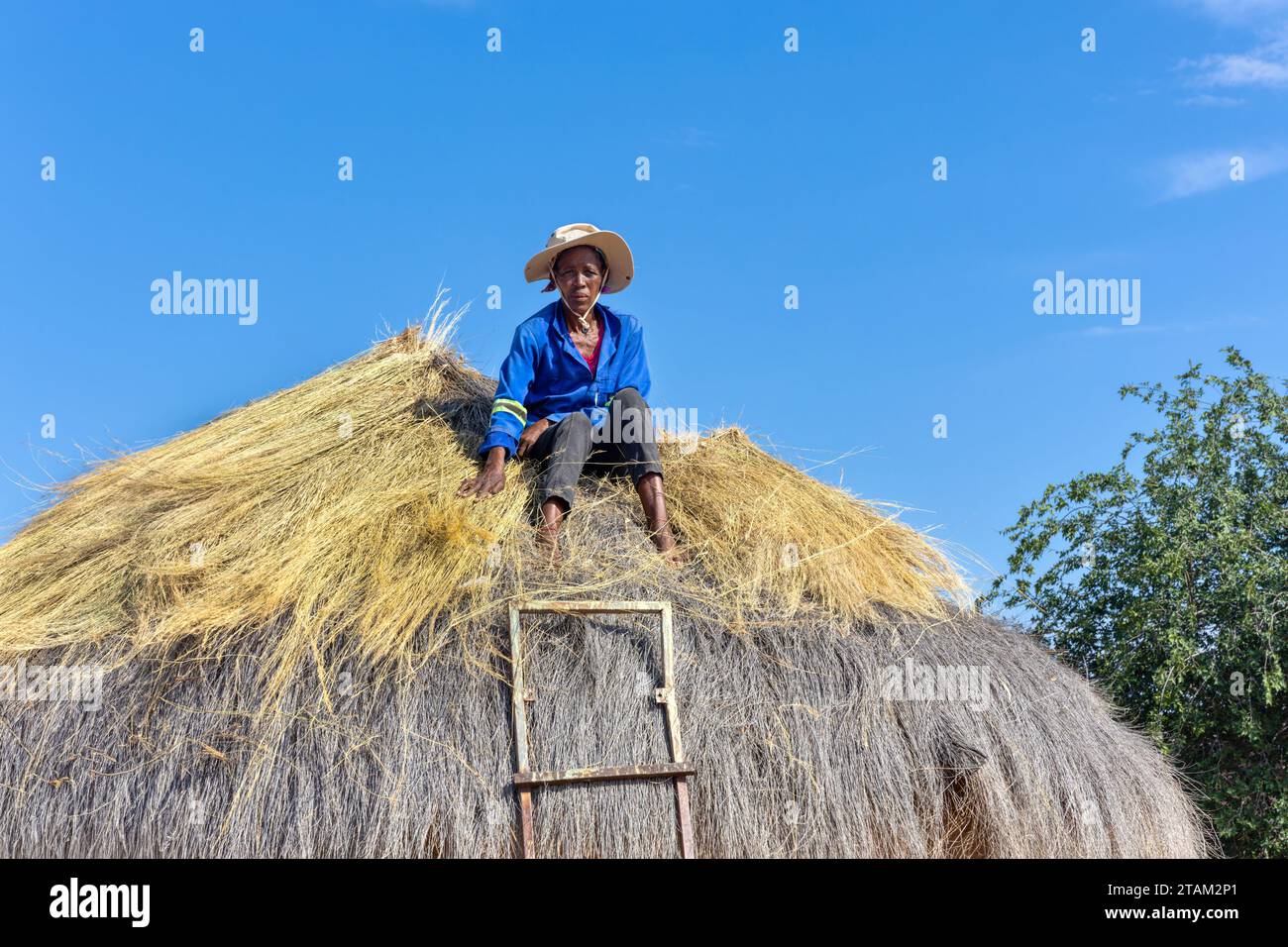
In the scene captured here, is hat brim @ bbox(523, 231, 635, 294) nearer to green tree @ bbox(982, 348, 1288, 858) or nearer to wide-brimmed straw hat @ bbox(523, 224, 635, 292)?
wide-brimmed straw hat @ bbox(523, 224, 635, 292)

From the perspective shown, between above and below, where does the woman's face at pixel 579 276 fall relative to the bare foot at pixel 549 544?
above

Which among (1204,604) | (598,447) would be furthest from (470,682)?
(1204,604)

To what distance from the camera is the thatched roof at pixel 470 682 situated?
5.24 meters

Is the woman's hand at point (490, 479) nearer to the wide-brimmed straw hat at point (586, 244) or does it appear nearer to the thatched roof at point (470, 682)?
the thatched roof at point (470, 682)

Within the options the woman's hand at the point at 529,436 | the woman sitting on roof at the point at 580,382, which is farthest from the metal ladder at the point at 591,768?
the woman's hand at the point at 529,436

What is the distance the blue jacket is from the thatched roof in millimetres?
464

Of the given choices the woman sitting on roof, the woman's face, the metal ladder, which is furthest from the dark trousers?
the metal ladder

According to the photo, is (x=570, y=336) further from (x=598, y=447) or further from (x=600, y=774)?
(x=600, y=774)

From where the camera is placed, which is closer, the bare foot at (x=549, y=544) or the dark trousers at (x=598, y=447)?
the bare foot at (x=549, y=544)

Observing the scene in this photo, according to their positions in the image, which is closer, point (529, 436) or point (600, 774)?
point (600, 774)

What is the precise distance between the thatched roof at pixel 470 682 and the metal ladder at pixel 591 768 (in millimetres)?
62

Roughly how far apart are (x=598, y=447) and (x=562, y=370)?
0.48 m

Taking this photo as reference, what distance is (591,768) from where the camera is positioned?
5.33 meters
